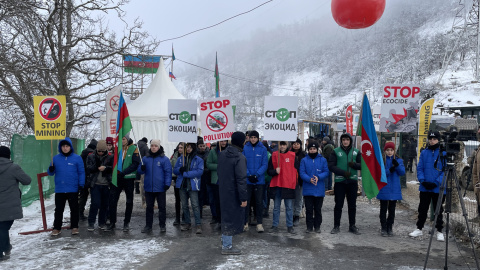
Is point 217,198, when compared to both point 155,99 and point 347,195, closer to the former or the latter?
point 347,195

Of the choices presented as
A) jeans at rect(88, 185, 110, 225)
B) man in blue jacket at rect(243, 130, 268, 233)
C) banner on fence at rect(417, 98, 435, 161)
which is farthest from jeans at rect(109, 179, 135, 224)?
banner on fence at rect(417, 98, 435, 161)

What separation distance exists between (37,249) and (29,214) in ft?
11.8

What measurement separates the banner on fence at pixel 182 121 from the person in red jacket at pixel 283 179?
67.9 inches

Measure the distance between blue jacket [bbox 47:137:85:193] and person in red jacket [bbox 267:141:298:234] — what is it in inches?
143

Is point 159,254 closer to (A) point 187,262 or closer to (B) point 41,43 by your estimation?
(A) point 187,262

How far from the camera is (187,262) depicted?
6188 mm

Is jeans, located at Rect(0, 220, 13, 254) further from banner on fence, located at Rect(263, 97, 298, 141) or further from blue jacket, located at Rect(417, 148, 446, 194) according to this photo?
blue jacket, located at Rect(417, 148, 446, 194)

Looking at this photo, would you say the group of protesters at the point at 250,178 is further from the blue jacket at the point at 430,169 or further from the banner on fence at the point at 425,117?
the banner on fence at the point at 425,117

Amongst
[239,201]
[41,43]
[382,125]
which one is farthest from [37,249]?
[41,43]

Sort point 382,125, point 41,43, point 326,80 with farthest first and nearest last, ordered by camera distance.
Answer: point 326,80 < point 41,43 < point 382,125

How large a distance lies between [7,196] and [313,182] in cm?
520

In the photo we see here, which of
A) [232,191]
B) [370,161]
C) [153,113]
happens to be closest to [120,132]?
[232,191]

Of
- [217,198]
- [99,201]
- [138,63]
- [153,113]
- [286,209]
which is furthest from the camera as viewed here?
[138,63]

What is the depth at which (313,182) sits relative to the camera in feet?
25.9
